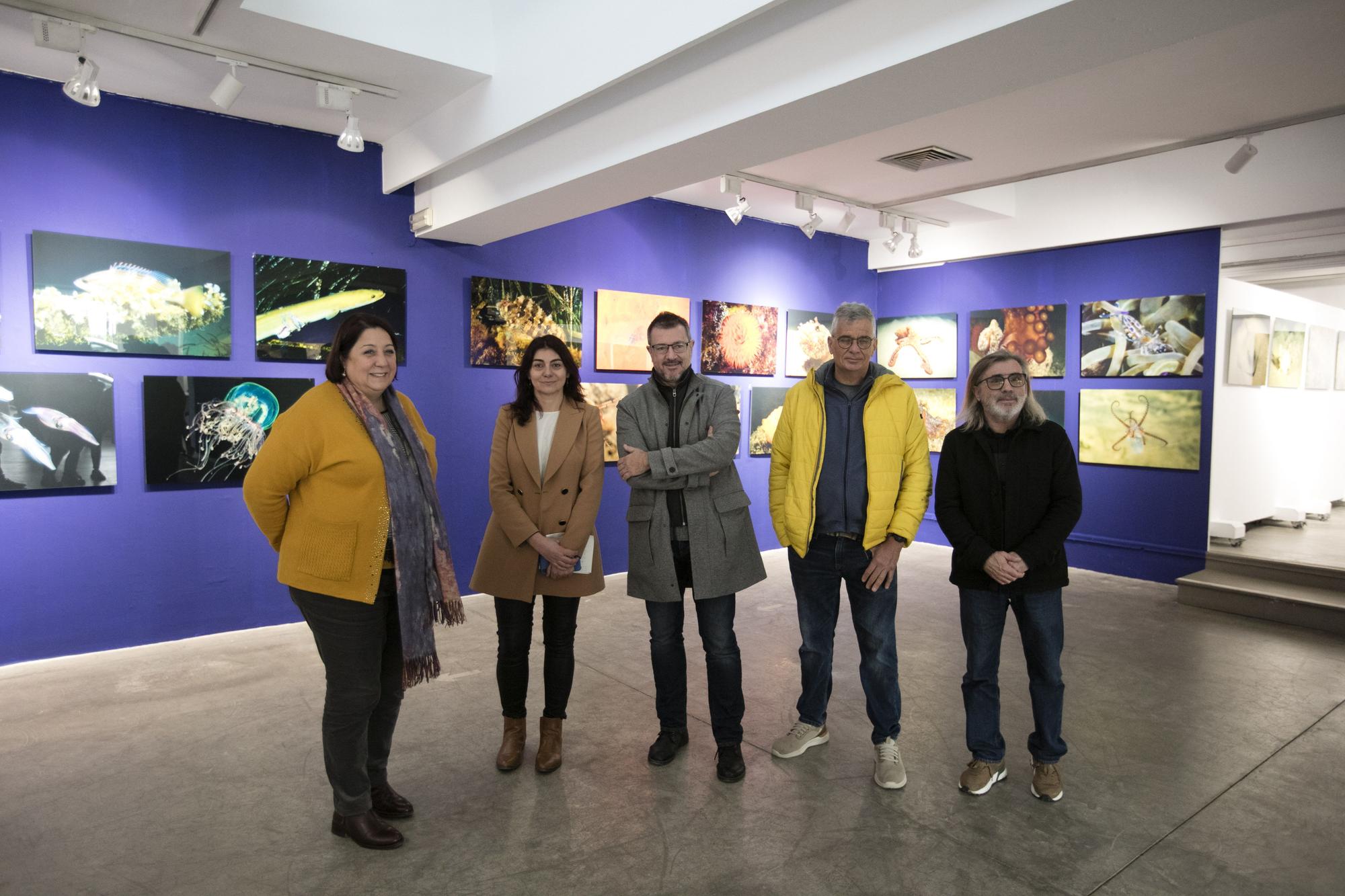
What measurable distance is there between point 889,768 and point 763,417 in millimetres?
5259

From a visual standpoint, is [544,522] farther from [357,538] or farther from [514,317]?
[514,317]

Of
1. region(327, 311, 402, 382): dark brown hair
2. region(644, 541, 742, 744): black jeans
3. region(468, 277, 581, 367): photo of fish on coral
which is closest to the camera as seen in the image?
region(327, 311, 402, 382): dark brown hair

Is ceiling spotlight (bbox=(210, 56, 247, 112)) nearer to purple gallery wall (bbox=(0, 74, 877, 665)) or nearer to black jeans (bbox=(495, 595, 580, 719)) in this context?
purple gallery wall (bbox=(0, 74, 877, 665))

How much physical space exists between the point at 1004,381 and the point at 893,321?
646 centimetres

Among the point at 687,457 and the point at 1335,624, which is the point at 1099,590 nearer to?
the point at 1335,624

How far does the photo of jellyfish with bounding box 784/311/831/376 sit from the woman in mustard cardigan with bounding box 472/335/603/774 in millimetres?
5366

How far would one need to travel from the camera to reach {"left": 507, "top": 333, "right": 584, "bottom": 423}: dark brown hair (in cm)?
330

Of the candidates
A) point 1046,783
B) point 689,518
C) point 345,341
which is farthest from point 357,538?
point 1046,783

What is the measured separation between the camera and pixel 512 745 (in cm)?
343

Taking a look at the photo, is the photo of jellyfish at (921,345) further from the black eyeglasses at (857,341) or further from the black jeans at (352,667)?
the black jeans at (352,667)

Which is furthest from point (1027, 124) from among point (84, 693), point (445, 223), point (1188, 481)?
point (84, 693)

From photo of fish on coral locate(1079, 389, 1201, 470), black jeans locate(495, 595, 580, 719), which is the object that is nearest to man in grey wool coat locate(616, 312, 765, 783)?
black jeans locate(495, 595, 580, 719)

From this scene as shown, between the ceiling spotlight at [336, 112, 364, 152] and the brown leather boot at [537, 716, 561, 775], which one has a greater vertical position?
the ceiling spotlight at [336, 112, 364, 152]

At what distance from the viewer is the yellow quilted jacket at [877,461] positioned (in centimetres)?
314
